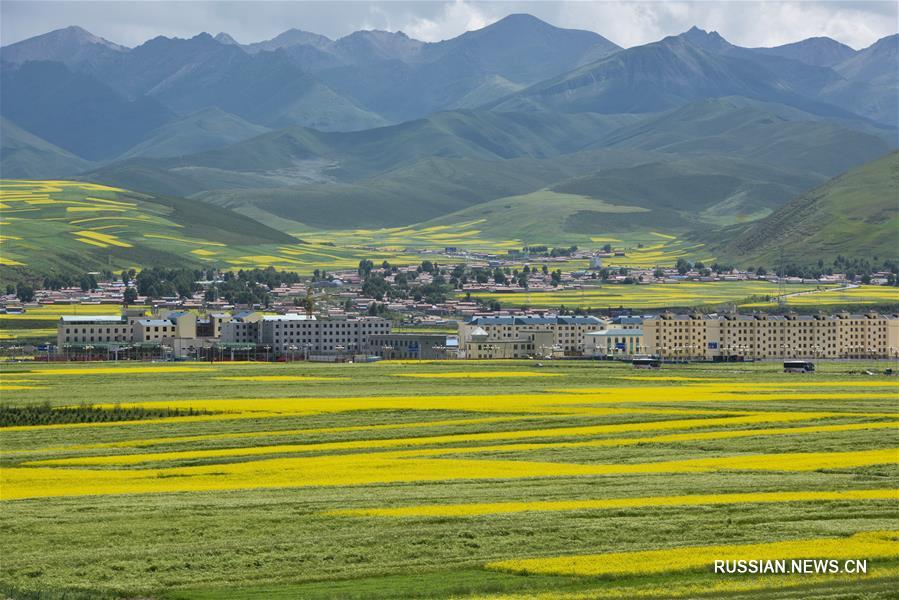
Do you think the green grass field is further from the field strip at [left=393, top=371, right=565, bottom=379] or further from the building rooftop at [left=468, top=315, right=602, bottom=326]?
the building rooftop at [left=468, top=315, right=602, bottom=326]

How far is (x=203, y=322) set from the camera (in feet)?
483

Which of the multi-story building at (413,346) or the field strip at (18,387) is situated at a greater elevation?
the multi-story building at (413,346)

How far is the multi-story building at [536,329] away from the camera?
142 m

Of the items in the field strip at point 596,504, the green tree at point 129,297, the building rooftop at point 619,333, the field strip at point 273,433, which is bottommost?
the field strip at point 596,504

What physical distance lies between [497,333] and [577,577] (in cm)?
11023

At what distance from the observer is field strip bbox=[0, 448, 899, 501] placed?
157ft

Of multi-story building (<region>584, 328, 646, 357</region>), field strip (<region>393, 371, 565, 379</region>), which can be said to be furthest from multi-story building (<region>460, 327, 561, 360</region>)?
field strip (<region>393, 371, 565, 379</region>)

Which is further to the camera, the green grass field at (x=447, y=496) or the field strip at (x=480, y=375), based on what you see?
the field strip at (x=480, y=375)

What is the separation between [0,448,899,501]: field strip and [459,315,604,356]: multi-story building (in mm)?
87115

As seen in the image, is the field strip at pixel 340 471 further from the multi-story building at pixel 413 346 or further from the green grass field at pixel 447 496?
the multi-story building at pixel 413 346

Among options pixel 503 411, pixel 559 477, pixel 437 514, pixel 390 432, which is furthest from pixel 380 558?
pixel 503 411

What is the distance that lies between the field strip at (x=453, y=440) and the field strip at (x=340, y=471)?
239 cm

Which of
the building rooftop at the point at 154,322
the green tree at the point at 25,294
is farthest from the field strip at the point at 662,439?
the green tree at the point at 25,294

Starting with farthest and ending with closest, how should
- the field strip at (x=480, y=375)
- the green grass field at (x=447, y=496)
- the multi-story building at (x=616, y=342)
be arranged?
the multi-story building at (x=616, y=342) → the field strip at (x=480, y=375) → the green grass field at (x=447, y=496)
